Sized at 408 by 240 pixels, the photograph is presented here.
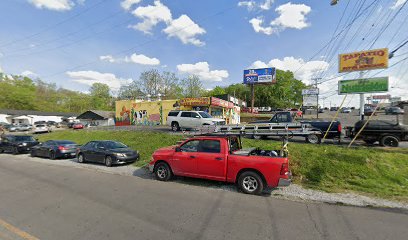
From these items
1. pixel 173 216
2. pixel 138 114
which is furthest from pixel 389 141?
pixel 138 114

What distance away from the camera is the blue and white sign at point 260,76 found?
47.3 meters

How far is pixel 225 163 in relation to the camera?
6.90 meters

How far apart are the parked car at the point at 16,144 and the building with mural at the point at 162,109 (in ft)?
54.5

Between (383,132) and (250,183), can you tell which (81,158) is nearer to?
(250,183)

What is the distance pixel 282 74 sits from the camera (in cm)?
7288

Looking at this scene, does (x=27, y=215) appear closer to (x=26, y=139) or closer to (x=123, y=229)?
(x=123, y=229)

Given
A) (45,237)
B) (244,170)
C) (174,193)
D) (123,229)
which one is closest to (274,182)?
(244,170)

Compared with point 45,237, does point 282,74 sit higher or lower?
higher

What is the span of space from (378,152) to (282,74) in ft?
225

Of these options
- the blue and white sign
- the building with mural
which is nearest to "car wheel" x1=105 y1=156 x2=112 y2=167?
the building with mural

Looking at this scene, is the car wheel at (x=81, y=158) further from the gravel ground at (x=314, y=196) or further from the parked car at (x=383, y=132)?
the parked car at (x=383, y=132)

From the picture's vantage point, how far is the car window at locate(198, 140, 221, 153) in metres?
7.13

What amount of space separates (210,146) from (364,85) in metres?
17.8

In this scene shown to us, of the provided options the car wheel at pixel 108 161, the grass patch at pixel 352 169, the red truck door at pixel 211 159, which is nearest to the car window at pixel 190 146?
the red truck door at pixel 211 159
